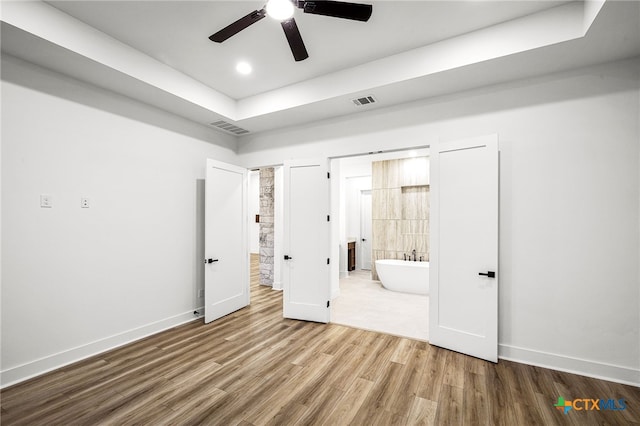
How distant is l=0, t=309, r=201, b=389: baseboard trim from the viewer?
7.98 feet

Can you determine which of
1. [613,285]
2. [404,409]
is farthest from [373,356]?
[613,285]

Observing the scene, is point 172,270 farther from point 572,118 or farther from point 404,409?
point 572,118

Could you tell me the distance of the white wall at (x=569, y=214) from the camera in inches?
97.7

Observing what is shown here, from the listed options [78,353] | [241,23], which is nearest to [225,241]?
[78,353]

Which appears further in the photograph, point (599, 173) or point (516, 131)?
point (516, 131)

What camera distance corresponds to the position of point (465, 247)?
2.97 meters

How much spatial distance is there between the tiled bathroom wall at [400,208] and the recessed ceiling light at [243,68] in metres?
3.95

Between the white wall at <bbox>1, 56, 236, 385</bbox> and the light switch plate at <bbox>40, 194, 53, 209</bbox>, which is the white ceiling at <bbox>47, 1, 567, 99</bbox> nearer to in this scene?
the white wall at <bbox>1, 56, 236, 385</bbox>

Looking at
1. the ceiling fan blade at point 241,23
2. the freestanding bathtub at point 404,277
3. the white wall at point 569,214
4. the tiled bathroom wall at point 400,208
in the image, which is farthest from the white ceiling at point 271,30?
the freestanding bathtub at point 404,277

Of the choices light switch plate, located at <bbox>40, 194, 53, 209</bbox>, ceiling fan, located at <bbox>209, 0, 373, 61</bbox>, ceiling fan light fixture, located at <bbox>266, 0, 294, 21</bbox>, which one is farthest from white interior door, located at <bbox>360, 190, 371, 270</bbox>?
light switch plate, located at <bbox>40, 194, 53, 209</bbox>

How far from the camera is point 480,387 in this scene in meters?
2.38

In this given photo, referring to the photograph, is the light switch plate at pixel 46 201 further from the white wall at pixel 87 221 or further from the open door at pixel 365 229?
the open door at pixel 365 229

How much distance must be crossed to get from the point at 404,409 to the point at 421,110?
120 inches

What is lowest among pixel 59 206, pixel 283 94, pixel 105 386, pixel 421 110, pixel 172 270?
pixel 105 386
